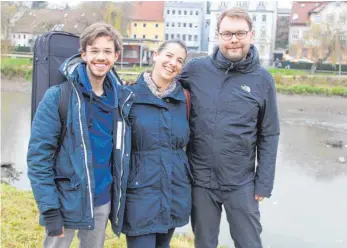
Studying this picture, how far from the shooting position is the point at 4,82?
28.2 metres

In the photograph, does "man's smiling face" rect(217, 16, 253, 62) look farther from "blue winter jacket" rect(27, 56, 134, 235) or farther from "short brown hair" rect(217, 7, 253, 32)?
"blue winter jacket" rect(27, 56, 134, 235)

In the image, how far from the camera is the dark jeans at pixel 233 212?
3059mm

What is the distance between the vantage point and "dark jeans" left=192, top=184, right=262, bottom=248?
306cm

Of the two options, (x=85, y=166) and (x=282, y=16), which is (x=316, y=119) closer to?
(x=85, y=166)

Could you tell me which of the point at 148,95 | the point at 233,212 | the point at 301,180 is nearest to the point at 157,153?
the point at 148,95

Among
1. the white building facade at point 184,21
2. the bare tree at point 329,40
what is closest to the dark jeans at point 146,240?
the bare tree at point 329,40

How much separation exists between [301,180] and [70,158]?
800 centimetres

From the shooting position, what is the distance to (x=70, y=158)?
8.23 feet

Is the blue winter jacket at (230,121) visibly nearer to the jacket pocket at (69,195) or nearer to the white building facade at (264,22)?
the jacket pocket at (69,195)

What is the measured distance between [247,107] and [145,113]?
28.1 inches

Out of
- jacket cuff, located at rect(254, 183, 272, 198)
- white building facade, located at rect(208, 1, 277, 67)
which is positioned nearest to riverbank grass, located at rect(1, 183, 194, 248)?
jacket cuff, located at rect(254, 183, 272, 198)

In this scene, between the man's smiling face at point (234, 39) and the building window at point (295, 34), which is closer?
the man's smiling face at point (234, 39)

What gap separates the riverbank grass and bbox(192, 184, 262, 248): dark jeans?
150cm

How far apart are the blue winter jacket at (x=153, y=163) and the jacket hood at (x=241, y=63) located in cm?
41
